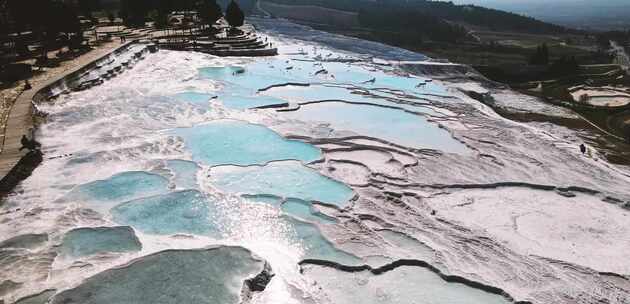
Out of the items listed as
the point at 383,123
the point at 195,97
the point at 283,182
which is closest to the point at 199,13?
the point at 195,97

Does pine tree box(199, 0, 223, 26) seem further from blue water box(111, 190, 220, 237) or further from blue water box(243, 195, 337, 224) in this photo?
blue water box(243, 195, 337, 224)

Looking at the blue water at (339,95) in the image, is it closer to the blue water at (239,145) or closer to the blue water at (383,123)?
the blue water at (383,123)

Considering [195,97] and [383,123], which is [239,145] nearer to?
[383,123]

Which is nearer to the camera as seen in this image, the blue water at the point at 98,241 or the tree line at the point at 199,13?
the blue water at the point at 98,241

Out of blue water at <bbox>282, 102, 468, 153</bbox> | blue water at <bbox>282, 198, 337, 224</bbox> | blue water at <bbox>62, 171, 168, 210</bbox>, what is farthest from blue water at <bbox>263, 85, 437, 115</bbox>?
blue water at <bbox>282, 198, 337, 224</bbox>

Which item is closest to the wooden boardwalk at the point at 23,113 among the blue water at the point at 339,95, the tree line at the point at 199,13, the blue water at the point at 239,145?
the blue water at the point at 239,145
